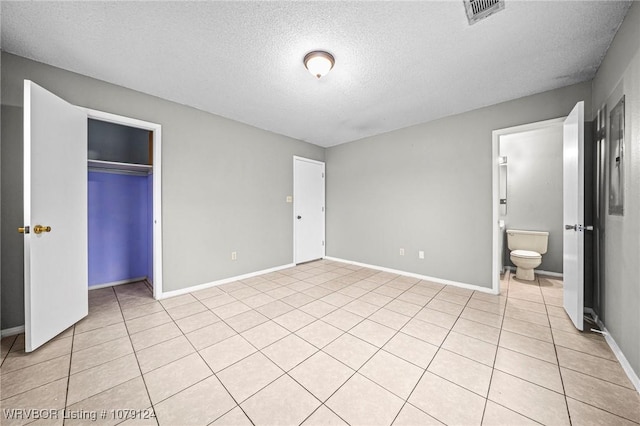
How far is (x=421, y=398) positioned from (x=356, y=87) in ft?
9.46

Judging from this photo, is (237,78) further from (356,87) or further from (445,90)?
(445,90)

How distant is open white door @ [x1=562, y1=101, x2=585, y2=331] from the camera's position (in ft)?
6.92

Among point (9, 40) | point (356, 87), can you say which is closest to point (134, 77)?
point (9, 40)

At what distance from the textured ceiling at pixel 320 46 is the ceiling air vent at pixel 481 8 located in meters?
0.05

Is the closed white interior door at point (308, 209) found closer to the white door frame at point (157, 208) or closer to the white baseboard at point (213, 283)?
the white baseboard at point (213, 283)

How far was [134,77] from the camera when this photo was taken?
2465 mm

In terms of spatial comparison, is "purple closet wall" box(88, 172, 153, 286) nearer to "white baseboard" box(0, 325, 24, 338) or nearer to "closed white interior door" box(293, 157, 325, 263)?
"white baseboard" box(0, 325, 24, 338)

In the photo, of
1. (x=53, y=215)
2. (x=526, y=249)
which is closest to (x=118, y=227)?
(x=53, y=215)

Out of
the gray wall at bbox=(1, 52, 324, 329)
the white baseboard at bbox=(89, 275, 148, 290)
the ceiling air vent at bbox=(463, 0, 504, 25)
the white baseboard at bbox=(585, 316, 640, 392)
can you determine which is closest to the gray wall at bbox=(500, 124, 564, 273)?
the white baseboard at bbox=(585, 316, 640, 392)

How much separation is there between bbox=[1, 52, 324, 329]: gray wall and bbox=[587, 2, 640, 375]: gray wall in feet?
13.1

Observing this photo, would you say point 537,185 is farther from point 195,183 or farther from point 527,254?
point 195,183

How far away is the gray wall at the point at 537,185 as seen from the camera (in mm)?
3926

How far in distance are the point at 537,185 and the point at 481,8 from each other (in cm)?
383

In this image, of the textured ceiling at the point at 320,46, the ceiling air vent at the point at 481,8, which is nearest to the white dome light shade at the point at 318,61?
the textured ceiling at the point at 320,46
